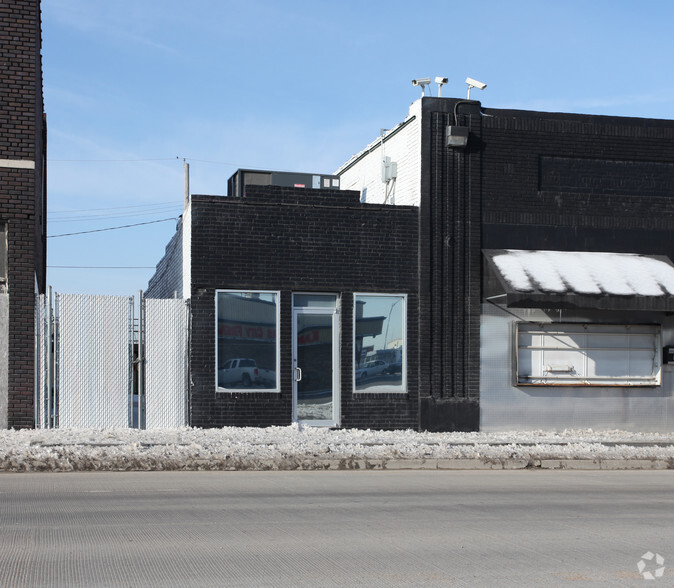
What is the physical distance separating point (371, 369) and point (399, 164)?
472cm

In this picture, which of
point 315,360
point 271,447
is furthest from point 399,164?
point 271,447

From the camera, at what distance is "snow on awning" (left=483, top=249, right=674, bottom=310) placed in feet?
57.3

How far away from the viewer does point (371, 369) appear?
1830 centimetres

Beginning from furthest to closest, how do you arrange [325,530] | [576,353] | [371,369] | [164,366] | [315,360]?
[576,353] → [371,369] → [315,360] → [164,366] → [325,530]

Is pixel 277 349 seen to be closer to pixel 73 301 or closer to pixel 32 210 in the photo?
pixel 73 301

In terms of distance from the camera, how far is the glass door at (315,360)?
18.0 m

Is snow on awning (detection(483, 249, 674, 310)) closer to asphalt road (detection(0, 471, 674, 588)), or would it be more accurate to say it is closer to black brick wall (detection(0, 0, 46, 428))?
asphalt road (detection(0, 471, 674, 588))

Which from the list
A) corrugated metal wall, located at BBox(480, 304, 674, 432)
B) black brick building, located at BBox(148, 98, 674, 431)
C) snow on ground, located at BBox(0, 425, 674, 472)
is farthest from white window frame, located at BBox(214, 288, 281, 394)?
corrugated metal wall, located at BBox(480, 304, 674, 432)

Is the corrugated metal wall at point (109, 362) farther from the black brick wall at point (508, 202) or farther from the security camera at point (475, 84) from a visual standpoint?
the security camera at point (475, 84)

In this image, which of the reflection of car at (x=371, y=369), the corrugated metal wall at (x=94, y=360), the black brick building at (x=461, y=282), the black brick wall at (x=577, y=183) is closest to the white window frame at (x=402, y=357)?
the black brick building at (x=461, y=282)

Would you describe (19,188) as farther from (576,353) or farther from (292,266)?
(576,353)

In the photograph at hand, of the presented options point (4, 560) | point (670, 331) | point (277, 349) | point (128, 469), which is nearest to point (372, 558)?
point (4, 560)

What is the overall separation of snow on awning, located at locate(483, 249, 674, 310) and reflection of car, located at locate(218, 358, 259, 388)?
5128 mm

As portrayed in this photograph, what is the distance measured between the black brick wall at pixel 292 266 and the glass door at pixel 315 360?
8.7 inches
